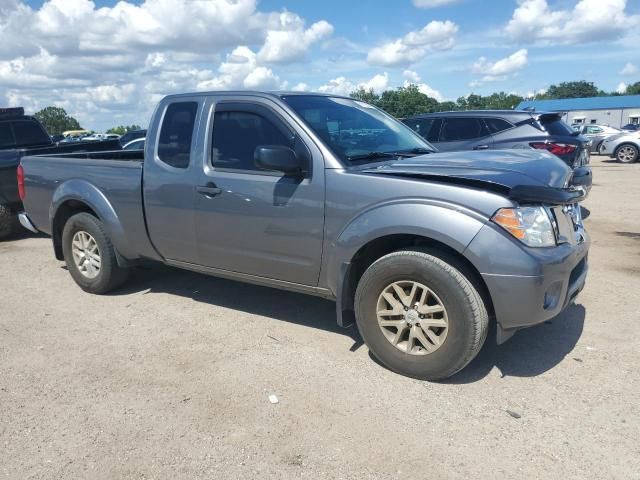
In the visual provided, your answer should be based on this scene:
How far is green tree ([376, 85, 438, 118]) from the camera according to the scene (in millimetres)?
77938

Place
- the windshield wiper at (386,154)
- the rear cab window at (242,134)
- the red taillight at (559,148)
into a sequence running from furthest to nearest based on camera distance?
the red taillight at (559,148) < the rear cab window at (242,134) < the windshield wiper at (386,154)

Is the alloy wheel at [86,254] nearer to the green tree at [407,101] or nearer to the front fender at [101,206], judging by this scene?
the front fender at [101,206]

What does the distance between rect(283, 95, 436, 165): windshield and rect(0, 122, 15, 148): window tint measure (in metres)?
7.31

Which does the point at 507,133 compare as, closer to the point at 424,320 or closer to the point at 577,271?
the point at 577,271

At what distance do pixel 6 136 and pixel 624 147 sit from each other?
2154 centimetres

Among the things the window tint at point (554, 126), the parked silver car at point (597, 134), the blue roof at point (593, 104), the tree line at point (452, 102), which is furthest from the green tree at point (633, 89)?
the window tint at point (554, 126)

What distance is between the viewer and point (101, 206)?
526cm

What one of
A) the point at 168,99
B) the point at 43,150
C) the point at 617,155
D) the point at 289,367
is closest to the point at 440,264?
the point at 289,367

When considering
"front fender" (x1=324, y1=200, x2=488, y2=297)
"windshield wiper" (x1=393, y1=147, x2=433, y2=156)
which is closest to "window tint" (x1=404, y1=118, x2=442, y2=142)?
"windshield wiper" (x1=393, y1=147, x2=433, y2=156)

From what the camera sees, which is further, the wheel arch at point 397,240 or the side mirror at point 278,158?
the side mirror at point 278,158

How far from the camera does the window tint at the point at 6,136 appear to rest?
9.49m

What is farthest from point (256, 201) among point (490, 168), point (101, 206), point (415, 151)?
point (101, 206)

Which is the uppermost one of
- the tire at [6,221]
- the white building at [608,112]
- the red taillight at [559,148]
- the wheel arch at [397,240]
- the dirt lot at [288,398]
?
the white building at [608,112]

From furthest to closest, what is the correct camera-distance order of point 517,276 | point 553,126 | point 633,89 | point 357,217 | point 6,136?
point 633,89 → point 6,136 → point 553,126 → point 357,217 → point 517,276
